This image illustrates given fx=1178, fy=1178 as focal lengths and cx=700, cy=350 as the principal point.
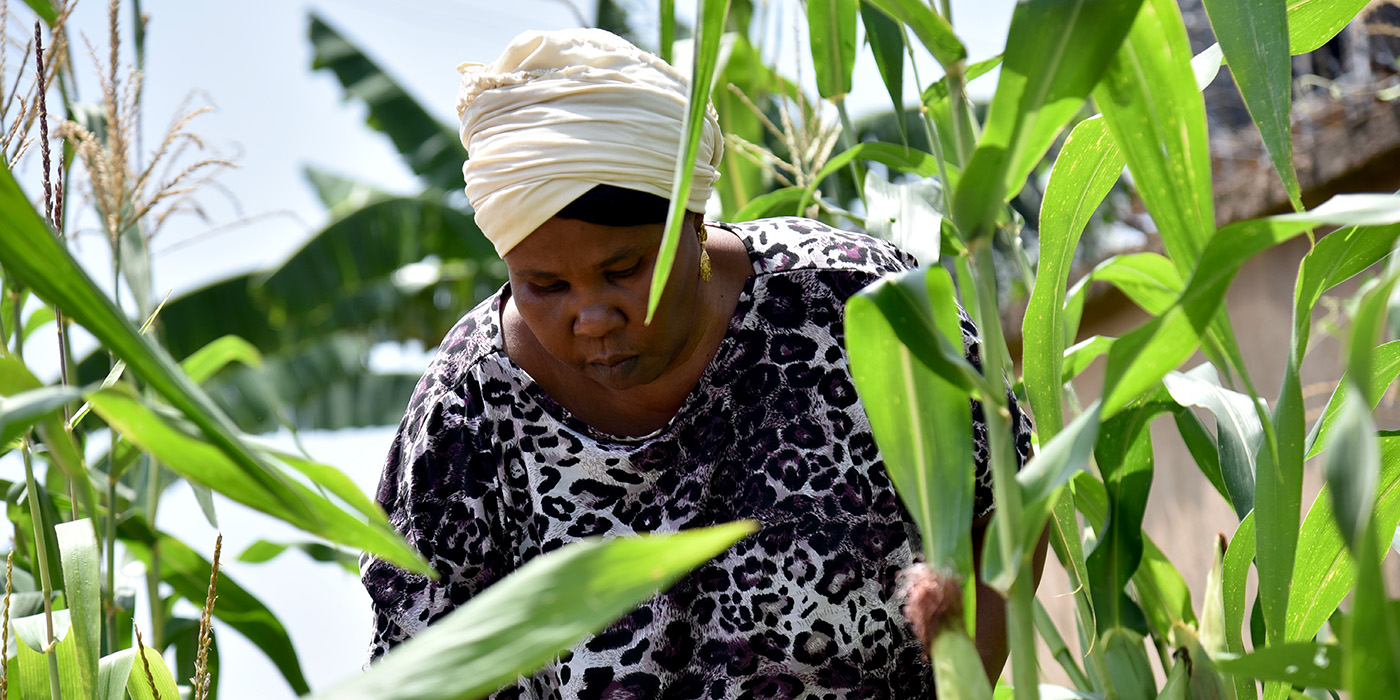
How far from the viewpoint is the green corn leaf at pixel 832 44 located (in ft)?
3.00

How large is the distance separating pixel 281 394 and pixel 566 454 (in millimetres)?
5394

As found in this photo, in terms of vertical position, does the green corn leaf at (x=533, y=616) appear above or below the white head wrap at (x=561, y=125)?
below

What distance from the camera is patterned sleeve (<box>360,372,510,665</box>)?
121cm

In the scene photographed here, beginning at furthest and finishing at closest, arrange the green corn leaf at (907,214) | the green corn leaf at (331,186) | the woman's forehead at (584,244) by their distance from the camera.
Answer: the green corn leaf at (331,186)
the woman's forehead at (584,244)
the green corn leaf at (907,214)

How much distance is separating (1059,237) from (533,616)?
0.46 metres

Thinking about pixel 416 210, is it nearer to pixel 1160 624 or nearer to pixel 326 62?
pixel 326 62

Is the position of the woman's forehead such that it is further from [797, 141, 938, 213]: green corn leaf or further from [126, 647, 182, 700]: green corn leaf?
[126, 647, 182, 700]: green corn leaf

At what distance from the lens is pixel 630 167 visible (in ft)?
3.53

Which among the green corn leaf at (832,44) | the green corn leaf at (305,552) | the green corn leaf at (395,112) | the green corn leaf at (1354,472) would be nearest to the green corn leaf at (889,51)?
the green corn leaf at (832,44)

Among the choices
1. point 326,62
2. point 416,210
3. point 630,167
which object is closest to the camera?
point 630,167

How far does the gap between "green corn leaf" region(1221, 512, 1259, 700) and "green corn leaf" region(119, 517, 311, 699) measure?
1.06 m

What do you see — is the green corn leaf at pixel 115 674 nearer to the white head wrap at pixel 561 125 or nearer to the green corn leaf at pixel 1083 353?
the white head wrap at pixel 561 125

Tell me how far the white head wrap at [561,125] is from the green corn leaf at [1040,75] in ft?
1.77

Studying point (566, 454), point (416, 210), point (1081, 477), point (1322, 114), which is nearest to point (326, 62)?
point (416, 210)
